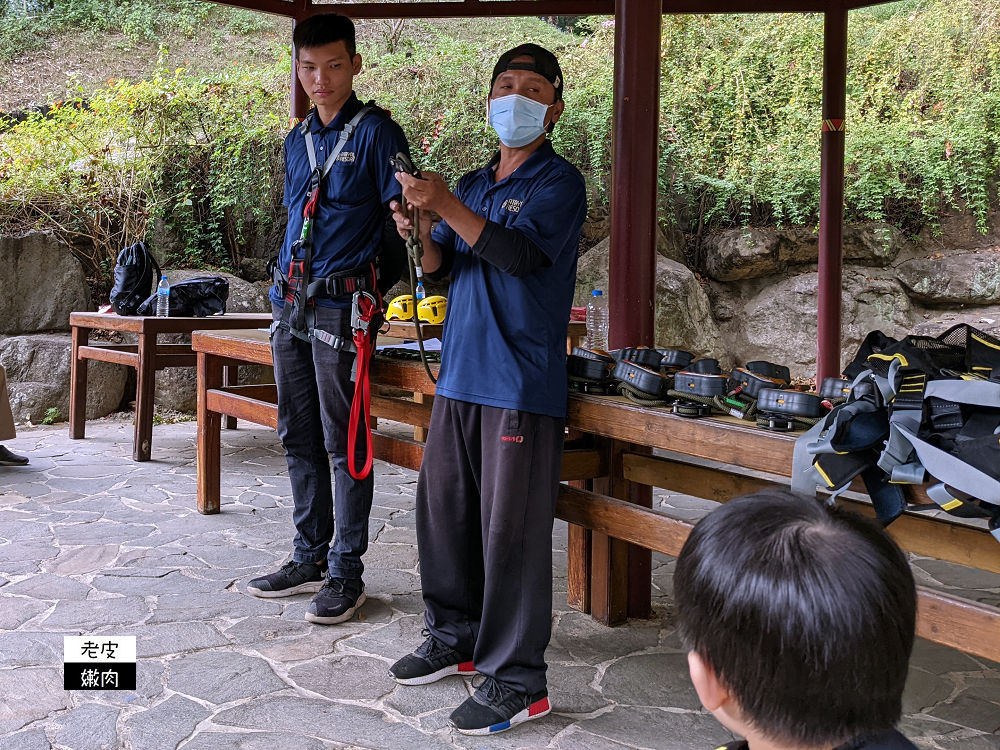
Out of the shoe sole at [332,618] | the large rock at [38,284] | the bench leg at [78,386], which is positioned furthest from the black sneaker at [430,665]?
the large rock at [38,284]

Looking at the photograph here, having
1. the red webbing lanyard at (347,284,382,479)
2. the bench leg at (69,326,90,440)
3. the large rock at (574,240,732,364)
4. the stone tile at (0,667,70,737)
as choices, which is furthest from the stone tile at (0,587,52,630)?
the large rock at (574,240,732,364)

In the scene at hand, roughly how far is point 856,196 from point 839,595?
423 inches

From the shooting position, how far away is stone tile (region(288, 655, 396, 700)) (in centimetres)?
275

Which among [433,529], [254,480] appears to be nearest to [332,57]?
[433,529]

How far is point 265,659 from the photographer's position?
2.98 m

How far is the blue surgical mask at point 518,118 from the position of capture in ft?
8.53

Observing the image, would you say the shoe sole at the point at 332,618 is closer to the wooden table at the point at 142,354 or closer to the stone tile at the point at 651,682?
the stone tile at the point at 651,682

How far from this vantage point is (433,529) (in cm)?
275

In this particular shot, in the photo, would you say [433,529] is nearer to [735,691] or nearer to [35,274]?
[735,691]

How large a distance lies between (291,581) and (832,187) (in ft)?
16.1

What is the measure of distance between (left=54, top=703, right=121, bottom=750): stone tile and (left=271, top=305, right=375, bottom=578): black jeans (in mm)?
990

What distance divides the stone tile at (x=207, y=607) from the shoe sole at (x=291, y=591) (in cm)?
2

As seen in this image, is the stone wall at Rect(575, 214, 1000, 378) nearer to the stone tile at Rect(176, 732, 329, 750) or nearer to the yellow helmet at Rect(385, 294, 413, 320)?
the yellow helmet at Rect(385, 294, 413, 320)

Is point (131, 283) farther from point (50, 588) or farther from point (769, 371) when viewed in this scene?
point (769, 371)
